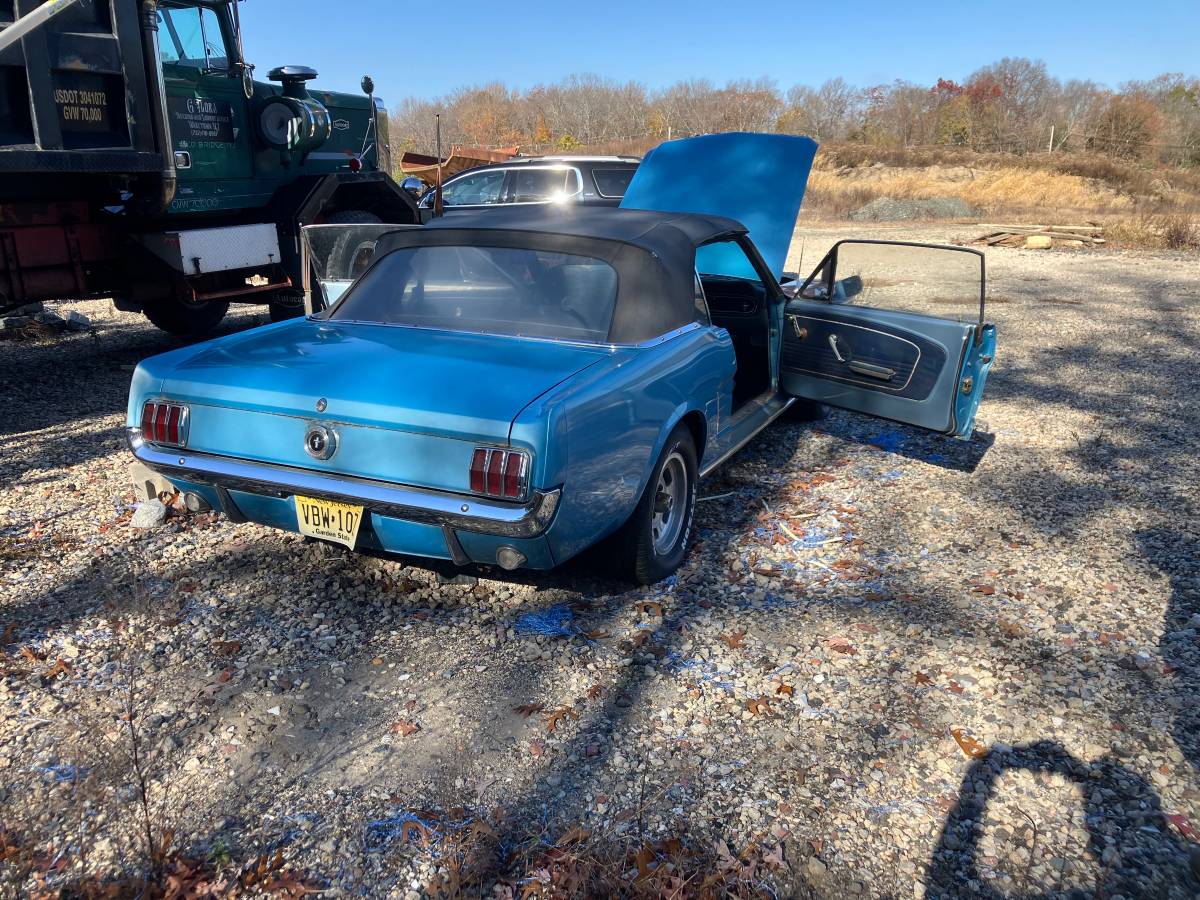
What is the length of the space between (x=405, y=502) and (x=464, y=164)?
23479mm

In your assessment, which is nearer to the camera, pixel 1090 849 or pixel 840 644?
pixel 1090 849

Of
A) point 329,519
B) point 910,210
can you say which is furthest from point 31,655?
point 910,210

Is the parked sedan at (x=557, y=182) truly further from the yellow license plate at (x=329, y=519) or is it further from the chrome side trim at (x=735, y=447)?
the yellow license plate at (x=329, y=519)

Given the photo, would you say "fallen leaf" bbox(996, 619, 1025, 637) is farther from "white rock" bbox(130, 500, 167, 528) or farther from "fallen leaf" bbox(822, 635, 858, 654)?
"white rock" bbox(130, 500, 167, 528)

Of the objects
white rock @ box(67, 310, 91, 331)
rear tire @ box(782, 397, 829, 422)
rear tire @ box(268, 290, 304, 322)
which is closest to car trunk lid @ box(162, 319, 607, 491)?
rear tire @ box(782, 397, 829, 422)

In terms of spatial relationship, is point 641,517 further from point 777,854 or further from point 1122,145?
point 1122,145

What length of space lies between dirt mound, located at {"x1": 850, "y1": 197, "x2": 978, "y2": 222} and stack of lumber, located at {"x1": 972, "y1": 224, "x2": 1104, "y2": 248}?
5329 millimetres

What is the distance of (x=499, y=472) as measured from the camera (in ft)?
9.43

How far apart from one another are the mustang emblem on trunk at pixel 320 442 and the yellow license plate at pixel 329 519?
0.16 metres

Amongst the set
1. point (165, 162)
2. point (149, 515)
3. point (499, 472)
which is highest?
point (165, 162)

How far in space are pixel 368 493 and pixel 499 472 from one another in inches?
19.5

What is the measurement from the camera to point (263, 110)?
791cm

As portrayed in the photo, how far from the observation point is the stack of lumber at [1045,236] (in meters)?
18.9

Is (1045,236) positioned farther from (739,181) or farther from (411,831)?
(411,831)
